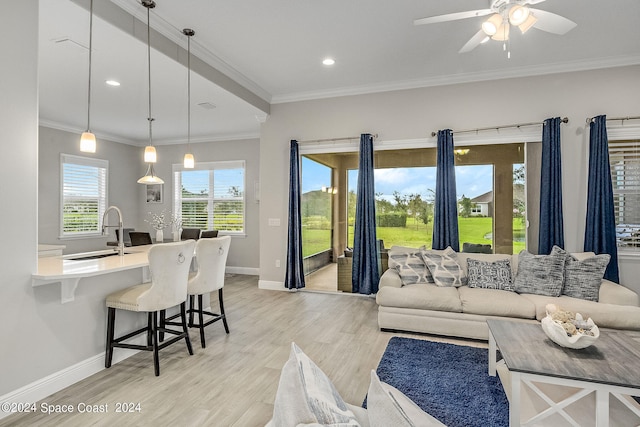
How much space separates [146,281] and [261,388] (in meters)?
1.61

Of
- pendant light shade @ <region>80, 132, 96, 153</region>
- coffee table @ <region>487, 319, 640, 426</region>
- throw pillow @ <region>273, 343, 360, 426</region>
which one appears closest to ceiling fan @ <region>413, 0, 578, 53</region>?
coffee table @ <region>487, 319, 640, 426</region>

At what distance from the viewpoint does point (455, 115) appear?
188 inches

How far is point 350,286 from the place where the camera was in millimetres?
5387

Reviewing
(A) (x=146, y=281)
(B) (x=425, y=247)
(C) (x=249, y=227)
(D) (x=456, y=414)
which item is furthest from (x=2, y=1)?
(C) (x=249, y=227)

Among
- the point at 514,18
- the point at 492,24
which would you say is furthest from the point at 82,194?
the point at 514,18

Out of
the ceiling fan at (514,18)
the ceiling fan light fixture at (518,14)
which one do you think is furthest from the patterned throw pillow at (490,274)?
the ceiling fan light fixture at (518,14)

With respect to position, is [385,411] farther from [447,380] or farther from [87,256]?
[87,256]

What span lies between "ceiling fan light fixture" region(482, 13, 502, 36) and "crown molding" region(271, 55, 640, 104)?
223 centimetres

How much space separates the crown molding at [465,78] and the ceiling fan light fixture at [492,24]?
2.23m

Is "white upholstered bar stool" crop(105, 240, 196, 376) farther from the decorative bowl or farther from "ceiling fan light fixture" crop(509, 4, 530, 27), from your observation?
"ceiling fan light fixture" crop(509, 4, 530, 27)

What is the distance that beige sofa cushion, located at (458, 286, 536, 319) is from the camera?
11.0 feet

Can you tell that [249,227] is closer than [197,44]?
No

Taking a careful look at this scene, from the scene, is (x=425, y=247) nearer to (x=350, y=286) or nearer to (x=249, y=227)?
(x=350, y=286)

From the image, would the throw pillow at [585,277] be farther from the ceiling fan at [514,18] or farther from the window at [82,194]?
the window at [82,194]
